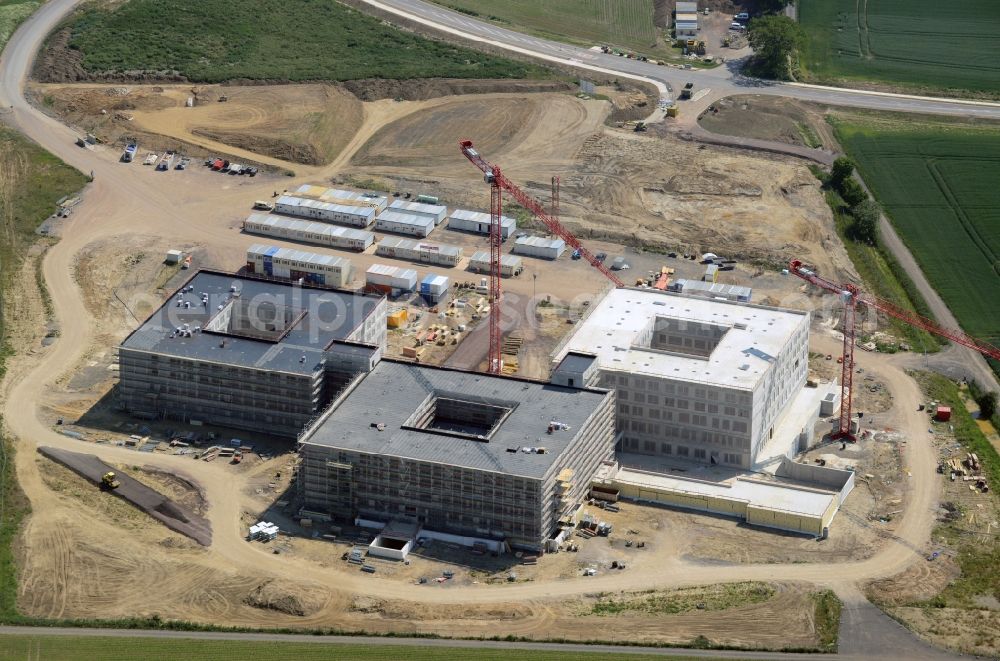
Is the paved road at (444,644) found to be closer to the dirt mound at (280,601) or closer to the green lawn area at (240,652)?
the green lawn area at (240,652)

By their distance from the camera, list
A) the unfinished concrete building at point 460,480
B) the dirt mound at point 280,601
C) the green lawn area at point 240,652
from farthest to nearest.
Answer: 1. the unfinished concrete building at point 460,480
2. the dirt mound at point 280,601
3. the green lawn area at point 240,652

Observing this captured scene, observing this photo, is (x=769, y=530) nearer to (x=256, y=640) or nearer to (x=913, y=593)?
(x=913, y=593)

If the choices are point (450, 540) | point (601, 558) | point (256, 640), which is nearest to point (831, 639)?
point (601, 558)

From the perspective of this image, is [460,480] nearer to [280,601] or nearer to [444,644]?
[444,644]

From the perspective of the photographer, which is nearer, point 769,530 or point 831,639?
point 831,639

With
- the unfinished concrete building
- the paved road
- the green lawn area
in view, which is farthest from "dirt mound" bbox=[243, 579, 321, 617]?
the unfinished concrete building

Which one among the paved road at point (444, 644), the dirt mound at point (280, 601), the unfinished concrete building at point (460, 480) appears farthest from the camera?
the unfinished concrete building at point (460, 480)

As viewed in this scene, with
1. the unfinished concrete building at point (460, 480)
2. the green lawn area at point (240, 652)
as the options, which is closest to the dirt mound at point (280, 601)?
the green lawn area at point (240, 652)
